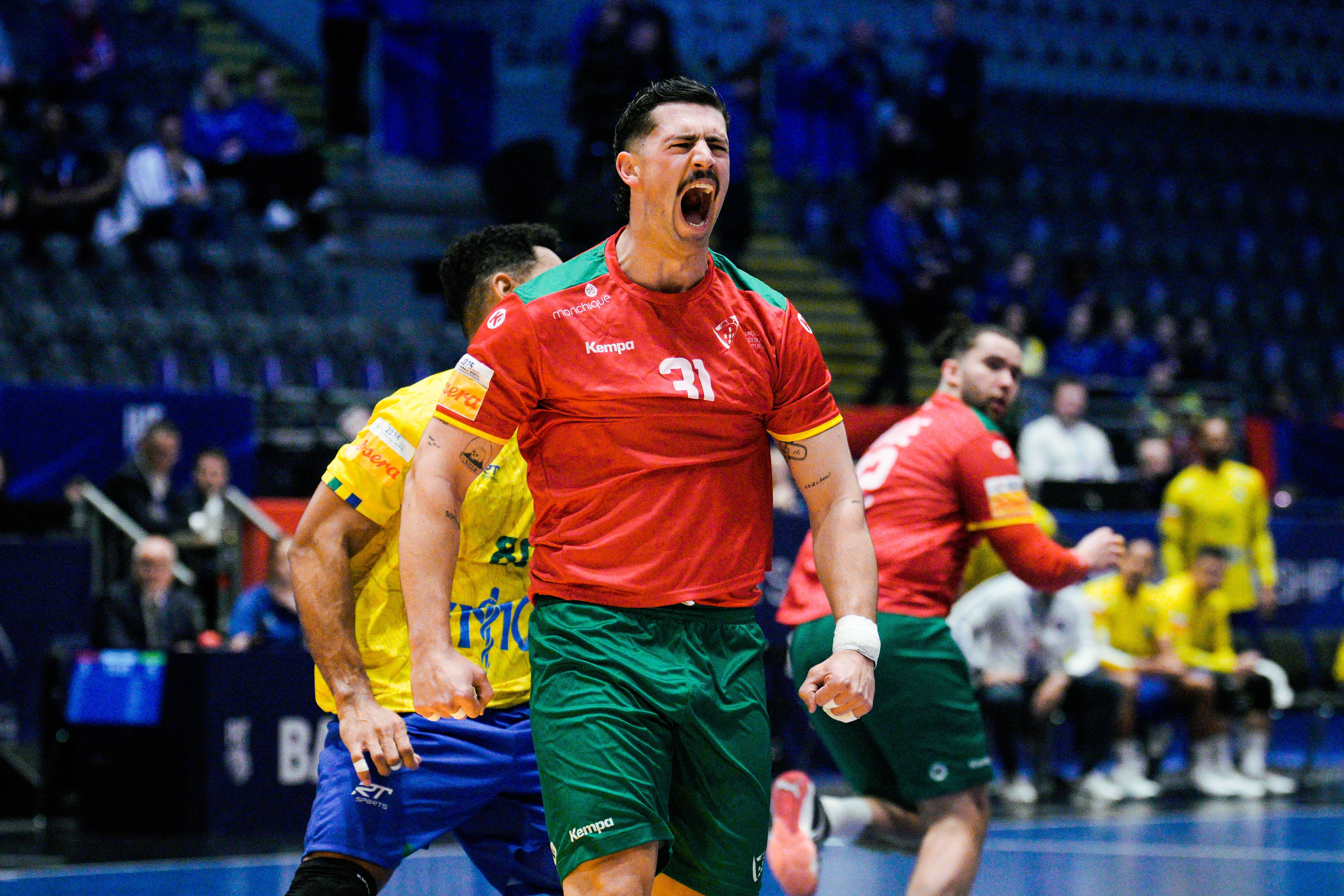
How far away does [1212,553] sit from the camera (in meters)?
12.4

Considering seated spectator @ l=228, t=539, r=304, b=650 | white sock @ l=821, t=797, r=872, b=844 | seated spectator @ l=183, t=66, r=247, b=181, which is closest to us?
white sock @ l=821, t=797, r=872, b=844

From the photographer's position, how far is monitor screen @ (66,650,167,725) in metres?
9.23

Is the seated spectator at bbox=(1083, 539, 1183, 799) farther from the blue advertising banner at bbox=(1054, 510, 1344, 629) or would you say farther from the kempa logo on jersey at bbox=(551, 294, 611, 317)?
the kempa logo on jersey at bbox=(551, 294, 611, 317)

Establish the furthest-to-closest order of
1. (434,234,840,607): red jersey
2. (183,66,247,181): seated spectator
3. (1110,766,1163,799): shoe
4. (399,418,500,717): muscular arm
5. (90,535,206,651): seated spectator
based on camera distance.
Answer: (183,66,247,181): seated spectator
(1110,766,1163,799): shoe
(90,535,206,651): seated spectator
(434,234,840,607): red jersey
(399,418,500,717): muscular arm

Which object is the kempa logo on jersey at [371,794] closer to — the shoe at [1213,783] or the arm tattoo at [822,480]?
the arm tattoo at [822,480]

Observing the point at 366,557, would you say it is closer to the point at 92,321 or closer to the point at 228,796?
the point at 228,796

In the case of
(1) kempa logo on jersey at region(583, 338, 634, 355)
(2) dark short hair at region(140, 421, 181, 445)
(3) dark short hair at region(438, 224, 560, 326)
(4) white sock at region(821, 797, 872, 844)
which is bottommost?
(4) white sock at region(821, 797, 872, 844)

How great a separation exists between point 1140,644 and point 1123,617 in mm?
220

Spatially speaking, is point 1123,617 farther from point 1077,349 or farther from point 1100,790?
point 1077,349

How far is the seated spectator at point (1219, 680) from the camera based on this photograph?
1201 centimetres

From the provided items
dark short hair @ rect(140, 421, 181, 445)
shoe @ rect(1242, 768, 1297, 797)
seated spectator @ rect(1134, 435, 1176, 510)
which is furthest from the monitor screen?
seated spectator @ rect(1134, 435, 1176, 510)

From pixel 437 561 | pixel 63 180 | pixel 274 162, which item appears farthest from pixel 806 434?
pixel 274 162

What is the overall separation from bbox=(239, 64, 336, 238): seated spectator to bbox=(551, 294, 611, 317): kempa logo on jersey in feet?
39.7

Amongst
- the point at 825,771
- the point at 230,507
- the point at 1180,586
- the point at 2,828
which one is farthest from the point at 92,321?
the point at 1180,586
